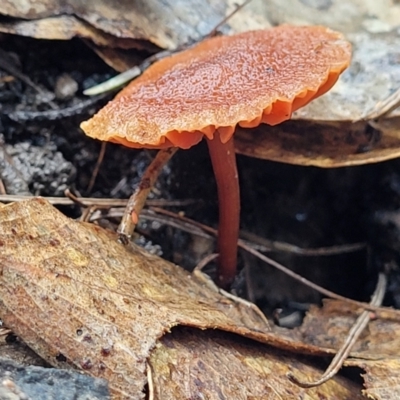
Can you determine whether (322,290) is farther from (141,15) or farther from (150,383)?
(141,15)

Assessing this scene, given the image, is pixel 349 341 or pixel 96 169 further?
pixel 96 169

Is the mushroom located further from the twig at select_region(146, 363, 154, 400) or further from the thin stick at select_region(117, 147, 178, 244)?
the twig at select_region(146, 363, 154, 400)

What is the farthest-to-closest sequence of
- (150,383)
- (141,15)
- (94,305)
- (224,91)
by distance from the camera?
(141,15) → (224,91) → (94,305) → (150,383)

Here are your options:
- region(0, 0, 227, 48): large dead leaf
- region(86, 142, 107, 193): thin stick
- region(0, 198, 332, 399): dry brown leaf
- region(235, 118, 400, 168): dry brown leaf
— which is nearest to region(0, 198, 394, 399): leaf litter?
region(0, 198, 332, 399): dry brown leaf

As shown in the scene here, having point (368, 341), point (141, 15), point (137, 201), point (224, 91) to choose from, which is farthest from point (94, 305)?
point (141, 15)

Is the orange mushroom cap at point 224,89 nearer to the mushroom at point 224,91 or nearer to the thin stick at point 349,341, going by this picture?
the mushroom at point 224,91

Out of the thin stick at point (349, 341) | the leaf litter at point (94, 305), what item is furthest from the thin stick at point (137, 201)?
the thin stick at point (349, 341)
